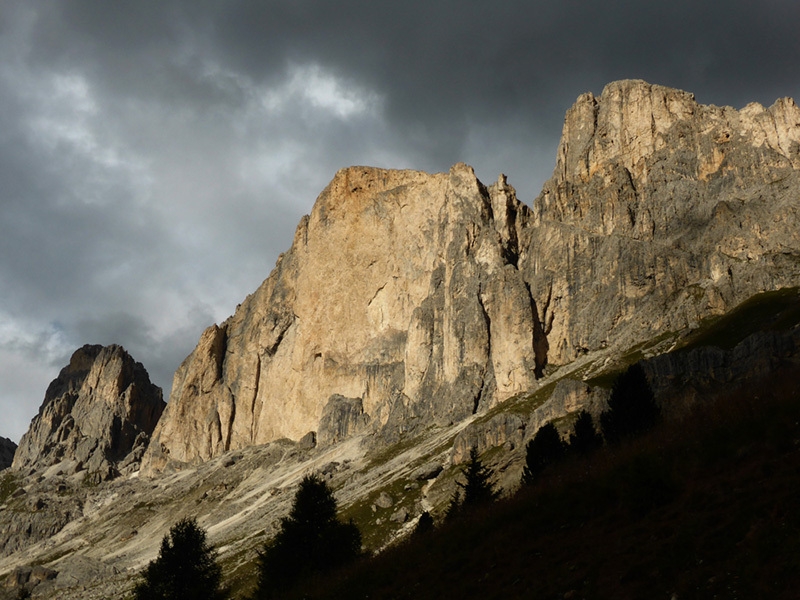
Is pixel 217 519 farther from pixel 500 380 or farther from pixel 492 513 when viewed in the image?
pixel 492 513

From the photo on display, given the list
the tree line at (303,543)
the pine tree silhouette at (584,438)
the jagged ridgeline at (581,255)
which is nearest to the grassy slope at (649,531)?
the tree line at (303,543)

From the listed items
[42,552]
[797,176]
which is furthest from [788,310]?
[42,552]

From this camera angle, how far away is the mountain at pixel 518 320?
110 metres

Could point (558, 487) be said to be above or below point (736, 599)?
above

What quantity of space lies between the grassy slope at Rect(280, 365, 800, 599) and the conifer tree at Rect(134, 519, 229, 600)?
1635cm

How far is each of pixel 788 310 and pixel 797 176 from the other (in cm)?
5619

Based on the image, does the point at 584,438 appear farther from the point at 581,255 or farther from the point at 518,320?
the point at 581,255

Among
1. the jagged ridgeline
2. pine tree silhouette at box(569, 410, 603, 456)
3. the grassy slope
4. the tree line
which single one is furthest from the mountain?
the grassy slope

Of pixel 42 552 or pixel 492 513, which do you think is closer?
pixel 492 513

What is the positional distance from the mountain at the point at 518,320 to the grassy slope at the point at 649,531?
2499 inches

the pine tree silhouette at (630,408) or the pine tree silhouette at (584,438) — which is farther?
the pine tree silhouette at (584,438)

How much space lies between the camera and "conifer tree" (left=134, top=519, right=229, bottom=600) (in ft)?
139

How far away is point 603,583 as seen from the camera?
59.9 ft

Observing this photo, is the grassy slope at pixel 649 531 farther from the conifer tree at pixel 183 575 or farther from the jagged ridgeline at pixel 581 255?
the jagged ridgeline at pixel 581 255
